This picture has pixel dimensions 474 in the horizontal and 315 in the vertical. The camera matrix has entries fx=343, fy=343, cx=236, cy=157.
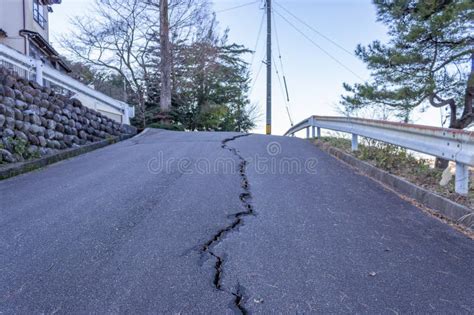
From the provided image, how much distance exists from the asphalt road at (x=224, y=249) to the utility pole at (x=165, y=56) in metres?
14.1

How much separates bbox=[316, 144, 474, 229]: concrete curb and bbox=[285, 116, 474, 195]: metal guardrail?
26cm

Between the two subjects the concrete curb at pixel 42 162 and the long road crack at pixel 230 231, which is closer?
the long road crack at pixel 230 231

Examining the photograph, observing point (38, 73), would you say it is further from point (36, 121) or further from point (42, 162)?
point (42, 162)

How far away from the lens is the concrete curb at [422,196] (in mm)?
3318

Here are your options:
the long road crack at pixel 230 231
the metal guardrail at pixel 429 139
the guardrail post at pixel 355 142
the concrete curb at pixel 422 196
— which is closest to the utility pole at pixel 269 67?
the metal guardrail at pixel 429 139

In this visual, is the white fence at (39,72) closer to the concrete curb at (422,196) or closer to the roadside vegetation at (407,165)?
the roadside vegetation at (407,165)

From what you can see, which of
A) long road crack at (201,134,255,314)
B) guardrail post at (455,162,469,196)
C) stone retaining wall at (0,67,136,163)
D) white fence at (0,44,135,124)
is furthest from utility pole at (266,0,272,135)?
guardrail post at (455,162,469,196)

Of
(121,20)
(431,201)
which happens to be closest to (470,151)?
(431,201)

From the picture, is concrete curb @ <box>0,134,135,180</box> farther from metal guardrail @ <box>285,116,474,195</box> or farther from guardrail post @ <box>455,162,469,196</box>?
guardrail post @ <box>455,162,469,196</box>

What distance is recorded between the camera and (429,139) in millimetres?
4250

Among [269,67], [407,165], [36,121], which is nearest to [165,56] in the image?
[269,67]

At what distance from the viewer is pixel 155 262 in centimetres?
250

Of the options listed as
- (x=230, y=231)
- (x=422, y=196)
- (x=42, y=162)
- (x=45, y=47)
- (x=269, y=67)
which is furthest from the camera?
(x=269, y=67)

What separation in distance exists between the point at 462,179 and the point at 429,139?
75 centimetres
